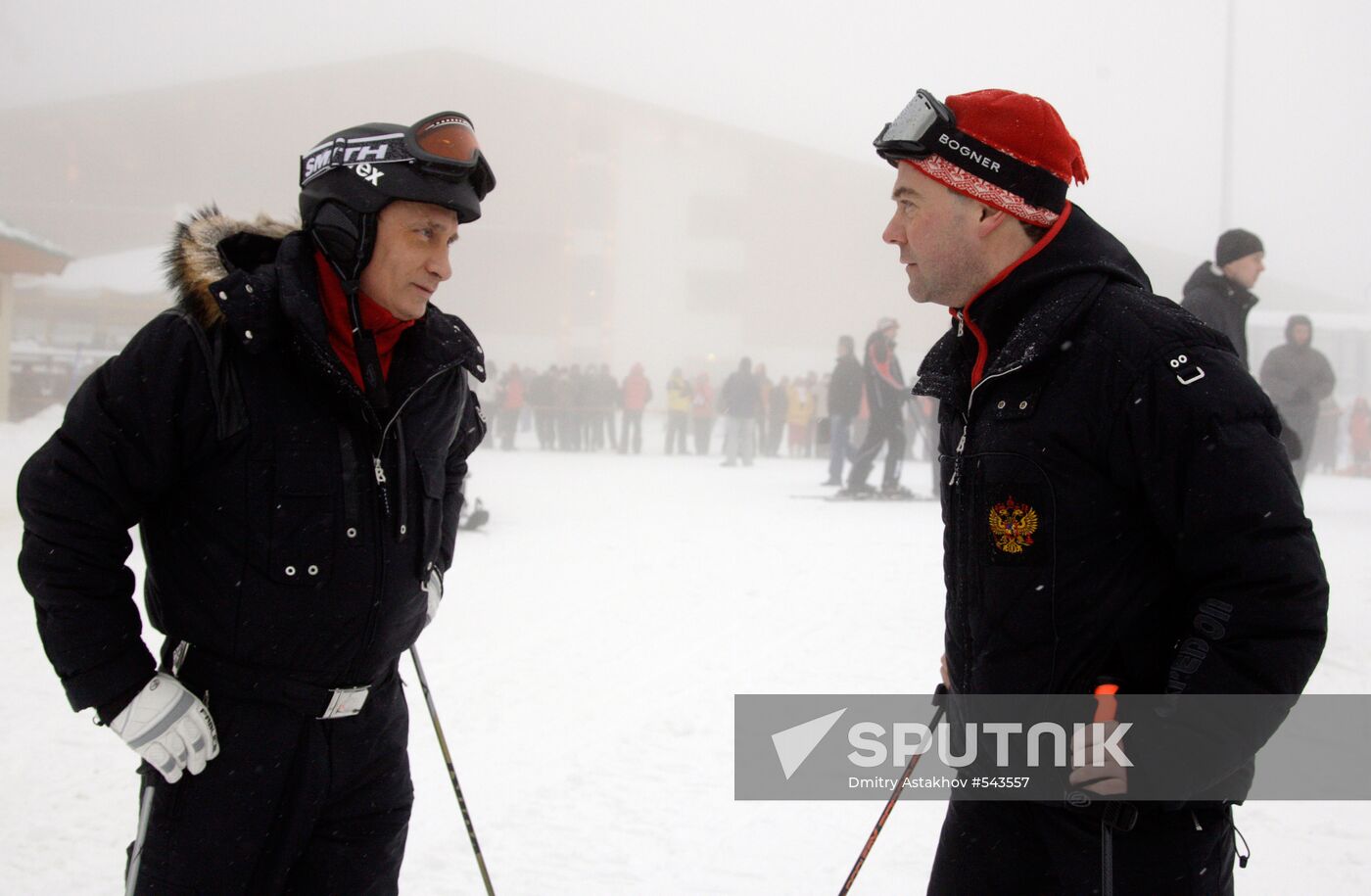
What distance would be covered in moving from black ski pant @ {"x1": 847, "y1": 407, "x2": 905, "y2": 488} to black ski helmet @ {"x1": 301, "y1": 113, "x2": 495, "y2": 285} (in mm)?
10147

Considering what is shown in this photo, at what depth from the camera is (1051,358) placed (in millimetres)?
1648

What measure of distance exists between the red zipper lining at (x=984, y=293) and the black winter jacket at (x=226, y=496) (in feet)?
3.63

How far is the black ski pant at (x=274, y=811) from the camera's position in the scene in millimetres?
1769

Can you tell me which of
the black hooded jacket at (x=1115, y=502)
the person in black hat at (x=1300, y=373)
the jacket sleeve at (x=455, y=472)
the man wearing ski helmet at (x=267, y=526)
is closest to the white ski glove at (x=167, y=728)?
the man wearing ski helmet at (x=267, y=526)

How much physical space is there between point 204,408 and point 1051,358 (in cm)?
147

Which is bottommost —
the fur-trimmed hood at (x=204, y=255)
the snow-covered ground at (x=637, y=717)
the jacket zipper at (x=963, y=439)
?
the snow-covered ground at (x=637, y=717)

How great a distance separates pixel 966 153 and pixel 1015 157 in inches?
3.4

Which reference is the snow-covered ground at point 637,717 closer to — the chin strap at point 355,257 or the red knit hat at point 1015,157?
the chin strap at point 355,257

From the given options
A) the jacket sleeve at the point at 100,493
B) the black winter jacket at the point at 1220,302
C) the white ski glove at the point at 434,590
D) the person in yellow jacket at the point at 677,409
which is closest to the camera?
the jacket sleeve at the point at 100,493

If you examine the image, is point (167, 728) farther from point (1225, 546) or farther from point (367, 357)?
point (1225, 546)

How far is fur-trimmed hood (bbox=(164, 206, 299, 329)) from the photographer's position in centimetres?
185

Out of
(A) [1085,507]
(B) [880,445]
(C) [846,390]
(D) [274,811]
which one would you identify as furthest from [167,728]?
(C) [846,390]

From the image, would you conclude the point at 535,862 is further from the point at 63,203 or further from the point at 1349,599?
the point at 63,203

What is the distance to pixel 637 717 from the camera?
455 centimetres
